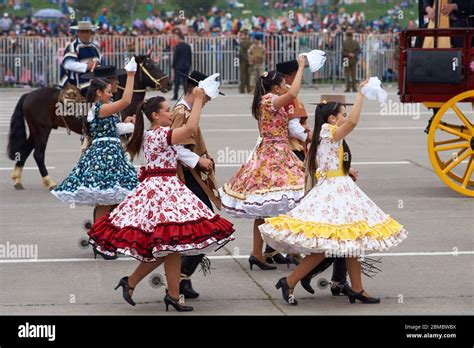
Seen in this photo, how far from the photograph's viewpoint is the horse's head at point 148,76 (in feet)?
45.2

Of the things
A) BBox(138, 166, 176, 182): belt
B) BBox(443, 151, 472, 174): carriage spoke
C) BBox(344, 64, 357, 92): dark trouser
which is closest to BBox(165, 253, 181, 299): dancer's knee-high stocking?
BBox(138, 166, 176, 182): belt

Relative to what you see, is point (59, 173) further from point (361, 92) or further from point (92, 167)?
point (361, 92)

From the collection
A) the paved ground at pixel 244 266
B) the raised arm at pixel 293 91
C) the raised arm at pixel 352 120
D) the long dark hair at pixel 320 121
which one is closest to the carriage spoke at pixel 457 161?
the paved ground at pixel 244 266

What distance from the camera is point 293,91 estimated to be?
8.82 metres

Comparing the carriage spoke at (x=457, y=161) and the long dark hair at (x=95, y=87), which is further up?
the long dark hair at (x=95, y=87)

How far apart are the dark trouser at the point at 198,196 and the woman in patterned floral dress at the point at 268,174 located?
2.51ft

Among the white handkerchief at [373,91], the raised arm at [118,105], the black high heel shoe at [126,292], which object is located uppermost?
the white handkerchief at [373,91]

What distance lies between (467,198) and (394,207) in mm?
1054

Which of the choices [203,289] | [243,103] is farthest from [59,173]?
[243,103]

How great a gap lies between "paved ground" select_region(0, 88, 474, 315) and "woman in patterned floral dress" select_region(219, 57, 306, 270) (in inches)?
19.3

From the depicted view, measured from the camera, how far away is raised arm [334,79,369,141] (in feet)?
25.1

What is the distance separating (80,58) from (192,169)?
6393 mm

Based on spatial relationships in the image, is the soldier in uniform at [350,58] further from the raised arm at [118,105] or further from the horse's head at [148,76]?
the raised arm at [118,105]

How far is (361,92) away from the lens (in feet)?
25.4
